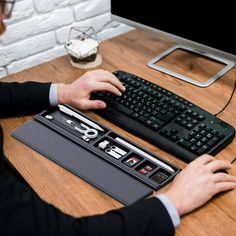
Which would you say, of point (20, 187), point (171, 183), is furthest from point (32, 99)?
point (171, 183)

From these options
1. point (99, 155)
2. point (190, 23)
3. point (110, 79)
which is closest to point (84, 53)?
point (110, 79)

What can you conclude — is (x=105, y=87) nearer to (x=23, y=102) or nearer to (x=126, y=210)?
(x=23, y=102)

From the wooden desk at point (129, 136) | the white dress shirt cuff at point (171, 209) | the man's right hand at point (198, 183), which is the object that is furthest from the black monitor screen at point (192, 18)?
the white dress shirt cuff at point (171, 209)

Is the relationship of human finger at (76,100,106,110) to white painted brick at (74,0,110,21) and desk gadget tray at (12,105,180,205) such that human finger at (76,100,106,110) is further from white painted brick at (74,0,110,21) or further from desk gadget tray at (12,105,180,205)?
white painted brick at (74,0,110,21)

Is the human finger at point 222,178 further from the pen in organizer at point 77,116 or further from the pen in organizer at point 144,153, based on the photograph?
the pen in organizer at point 77,116

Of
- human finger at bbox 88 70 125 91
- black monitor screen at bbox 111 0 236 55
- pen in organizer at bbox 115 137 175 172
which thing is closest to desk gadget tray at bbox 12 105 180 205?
pen in organizer at bbox 115 137 175 172

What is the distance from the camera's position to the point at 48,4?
1284mm

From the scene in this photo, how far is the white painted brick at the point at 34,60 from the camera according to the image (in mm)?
1334

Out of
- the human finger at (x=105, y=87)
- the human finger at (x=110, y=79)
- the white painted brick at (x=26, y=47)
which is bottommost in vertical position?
the white painted brick at (x=26, y=47)

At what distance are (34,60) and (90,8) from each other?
256mm

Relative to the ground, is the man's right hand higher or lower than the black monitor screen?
lower

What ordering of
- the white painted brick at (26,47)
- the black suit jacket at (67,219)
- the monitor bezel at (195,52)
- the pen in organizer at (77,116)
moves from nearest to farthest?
1. the black suit jacket at (67,219)
2. the pen in organizer at (77,116)
3. the monitor bezel at (195,52)
4. the white painted brick at (26,47)

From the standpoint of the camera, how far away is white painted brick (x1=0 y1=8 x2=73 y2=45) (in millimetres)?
1265

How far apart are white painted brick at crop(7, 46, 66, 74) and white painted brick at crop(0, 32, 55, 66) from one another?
0.05 feet
